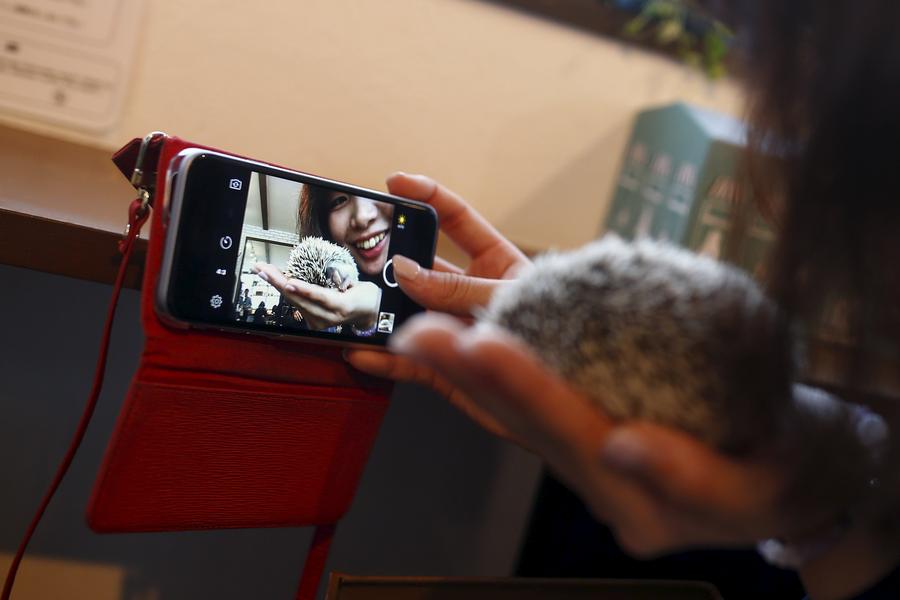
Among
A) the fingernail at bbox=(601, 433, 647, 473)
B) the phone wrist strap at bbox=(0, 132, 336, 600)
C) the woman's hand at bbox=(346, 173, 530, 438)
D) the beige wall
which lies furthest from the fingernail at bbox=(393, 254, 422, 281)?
the beige wall

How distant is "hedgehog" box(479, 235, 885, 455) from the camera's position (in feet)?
0.91

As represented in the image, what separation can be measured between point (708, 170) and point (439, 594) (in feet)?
1.94

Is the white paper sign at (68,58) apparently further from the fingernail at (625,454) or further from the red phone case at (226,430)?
the fingernail at (625,454)

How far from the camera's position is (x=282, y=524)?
0.56 meters

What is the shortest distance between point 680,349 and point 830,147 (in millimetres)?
95

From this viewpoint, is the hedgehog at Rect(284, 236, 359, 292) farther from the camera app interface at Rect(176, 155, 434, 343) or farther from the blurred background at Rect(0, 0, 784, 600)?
the blurred background at Rect(0, 0, 784, 600)

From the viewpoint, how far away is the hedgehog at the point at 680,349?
0.91 feet

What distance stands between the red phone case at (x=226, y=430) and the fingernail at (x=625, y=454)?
313 millimetres

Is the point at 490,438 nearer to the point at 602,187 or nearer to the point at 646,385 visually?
the point at 602,187

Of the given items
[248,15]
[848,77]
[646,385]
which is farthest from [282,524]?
[248,15]

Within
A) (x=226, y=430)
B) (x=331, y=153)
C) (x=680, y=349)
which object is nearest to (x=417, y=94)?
(x=331, y=153)

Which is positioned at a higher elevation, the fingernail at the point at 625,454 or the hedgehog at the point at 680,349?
the hedgehog at the point at 680,349

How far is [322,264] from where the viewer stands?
53 centimetres

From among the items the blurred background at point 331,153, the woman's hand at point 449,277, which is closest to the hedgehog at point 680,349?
the woman's hand at point 449,277
